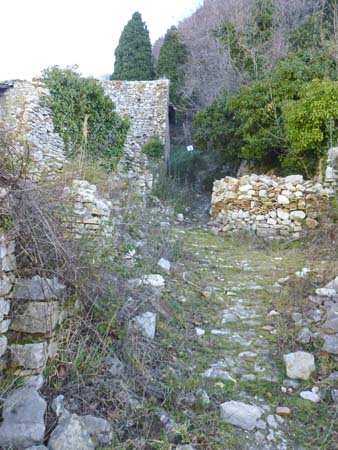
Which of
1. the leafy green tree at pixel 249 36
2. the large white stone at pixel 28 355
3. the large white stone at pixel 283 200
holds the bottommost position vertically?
the large white stone at pixel 28 355

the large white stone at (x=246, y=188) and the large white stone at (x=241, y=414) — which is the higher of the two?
the large white stone at (x=246, y=188)

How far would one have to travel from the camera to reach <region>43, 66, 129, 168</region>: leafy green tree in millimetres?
8688

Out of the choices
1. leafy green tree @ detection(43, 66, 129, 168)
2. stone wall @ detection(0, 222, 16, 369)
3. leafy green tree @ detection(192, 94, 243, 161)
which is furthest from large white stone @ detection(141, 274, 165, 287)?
leafy green tree @ detection(192, 94, 243, 161)

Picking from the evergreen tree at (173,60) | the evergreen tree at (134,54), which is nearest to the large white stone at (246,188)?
the evergreen tree at (173,60)

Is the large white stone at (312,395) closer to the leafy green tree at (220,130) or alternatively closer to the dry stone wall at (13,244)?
the dry stone wall at (13,244)

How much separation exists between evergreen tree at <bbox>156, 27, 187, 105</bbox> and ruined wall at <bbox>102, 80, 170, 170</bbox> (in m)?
4.09

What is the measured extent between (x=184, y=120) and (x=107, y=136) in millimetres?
8072

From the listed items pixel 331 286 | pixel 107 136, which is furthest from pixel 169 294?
pixel 107 136

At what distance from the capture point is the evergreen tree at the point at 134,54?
19.0 meters

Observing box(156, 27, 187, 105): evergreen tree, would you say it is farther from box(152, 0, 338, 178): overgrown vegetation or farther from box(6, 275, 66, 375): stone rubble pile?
box(6, 275, 66, 375): stone rubble pile

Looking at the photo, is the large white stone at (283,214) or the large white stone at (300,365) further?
the large white stone at (283,214)

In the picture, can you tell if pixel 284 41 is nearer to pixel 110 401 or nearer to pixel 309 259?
pixel 309 259

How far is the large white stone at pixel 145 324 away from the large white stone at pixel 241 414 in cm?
74

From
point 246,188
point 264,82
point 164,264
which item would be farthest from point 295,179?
point 164,264
